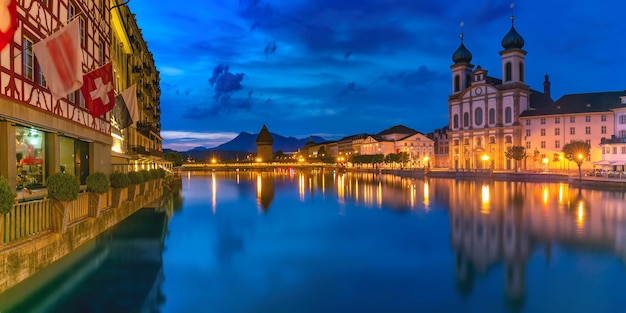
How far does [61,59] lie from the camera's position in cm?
1066

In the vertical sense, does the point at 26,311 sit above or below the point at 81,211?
below

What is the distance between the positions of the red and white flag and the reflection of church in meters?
10.5

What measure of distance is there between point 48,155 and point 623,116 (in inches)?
2674

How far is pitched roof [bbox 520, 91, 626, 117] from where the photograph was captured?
67750mm

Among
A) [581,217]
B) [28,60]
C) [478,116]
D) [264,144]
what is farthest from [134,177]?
[264,144]

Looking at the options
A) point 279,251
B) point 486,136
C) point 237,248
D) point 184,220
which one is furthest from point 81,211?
point 486,136

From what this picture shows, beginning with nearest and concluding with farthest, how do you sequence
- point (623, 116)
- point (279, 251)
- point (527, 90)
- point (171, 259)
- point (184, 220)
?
point (171, 259), point (279, 251), point (184, 220), point (623, 116), point (527, 90)

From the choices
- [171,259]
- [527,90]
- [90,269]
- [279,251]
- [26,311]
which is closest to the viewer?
[26,311]

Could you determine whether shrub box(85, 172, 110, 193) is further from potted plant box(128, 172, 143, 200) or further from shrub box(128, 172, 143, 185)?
potted plant box(128, 172, 143, 200)

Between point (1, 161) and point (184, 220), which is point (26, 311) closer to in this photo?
point (1, 161)

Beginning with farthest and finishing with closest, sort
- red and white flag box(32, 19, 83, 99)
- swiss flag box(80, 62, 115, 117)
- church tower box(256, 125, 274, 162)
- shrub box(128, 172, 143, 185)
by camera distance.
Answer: church tower box(256, 125, 274, 162) < shrub box(128, 172, 143, 185) < swiss flag box(80, 62, 115, 117) < red and white flag box(32, 19, 83, 99)

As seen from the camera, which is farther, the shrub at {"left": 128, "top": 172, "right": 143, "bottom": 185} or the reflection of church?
the shrub at {"left": 128, "top": 172, "right": 143, "bottom": 185}

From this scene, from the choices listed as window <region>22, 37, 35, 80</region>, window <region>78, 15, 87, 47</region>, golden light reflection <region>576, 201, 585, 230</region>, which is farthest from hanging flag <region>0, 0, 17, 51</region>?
golden light reflection <region>576, 201, 585, 230</region>

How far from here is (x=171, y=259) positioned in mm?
13805
